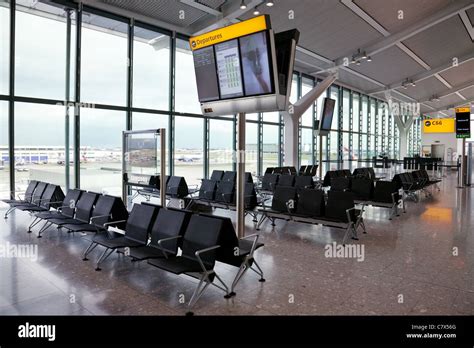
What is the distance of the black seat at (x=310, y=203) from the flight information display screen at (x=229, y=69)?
2439 mm

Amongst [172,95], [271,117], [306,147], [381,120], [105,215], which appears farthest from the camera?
[381,120]

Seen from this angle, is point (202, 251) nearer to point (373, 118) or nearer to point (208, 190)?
point (208, 190)

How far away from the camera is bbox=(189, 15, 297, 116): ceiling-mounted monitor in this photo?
4535 mm

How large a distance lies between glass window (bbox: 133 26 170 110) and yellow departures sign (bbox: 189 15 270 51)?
6.05 metres

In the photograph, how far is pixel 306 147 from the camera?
18.9 m

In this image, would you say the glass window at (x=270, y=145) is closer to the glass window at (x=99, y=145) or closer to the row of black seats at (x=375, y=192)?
the glass window at (x=99, y=145)

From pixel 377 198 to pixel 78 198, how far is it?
6280 mm

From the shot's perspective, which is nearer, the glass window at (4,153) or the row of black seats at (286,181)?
the glass window at (4,153)

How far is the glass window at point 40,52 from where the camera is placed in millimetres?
8617

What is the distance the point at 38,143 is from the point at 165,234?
701 centimetres

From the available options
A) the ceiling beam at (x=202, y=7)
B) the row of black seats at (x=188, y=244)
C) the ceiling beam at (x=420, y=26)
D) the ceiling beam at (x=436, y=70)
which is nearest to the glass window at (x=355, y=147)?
the ceiling beam at (x=436, y=70)

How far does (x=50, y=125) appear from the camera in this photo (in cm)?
927

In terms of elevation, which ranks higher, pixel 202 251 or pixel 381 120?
pixel 381 120

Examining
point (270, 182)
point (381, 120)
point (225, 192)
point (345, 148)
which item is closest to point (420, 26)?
point (270, 182)
